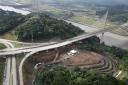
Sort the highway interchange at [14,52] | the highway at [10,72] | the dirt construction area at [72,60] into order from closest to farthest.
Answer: the highway at [10,72], the highway interchange at [14,52], the dirt construction area at [72,60]

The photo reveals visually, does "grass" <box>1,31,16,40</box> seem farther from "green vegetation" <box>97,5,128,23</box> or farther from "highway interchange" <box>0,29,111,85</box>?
"green vegetation" <box>97,5,128,23</box>

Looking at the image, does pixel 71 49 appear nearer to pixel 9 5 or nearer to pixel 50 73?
pixel 50 73

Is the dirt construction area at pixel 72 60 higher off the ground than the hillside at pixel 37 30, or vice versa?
the hillside at pixel 37 30

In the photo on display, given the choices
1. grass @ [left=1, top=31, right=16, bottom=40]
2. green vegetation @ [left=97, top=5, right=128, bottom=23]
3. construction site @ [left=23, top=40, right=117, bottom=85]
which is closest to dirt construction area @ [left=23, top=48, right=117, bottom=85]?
construction site @ [left=23, top=40, right=117, bottom=85]

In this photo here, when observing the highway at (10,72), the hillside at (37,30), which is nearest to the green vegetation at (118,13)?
the hillside at (37,30)

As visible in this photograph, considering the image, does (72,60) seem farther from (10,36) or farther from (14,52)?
(10,36)

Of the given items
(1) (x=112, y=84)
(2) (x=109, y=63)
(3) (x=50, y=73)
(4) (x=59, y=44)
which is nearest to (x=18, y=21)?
(4) (x=59, y=44)

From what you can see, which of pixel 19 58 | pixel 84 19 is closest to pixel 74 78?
pixel 19 58

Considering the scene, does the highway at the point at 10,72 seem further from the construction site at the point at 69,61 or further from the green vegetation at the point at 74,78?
the green vegetation at the point at 74,78
